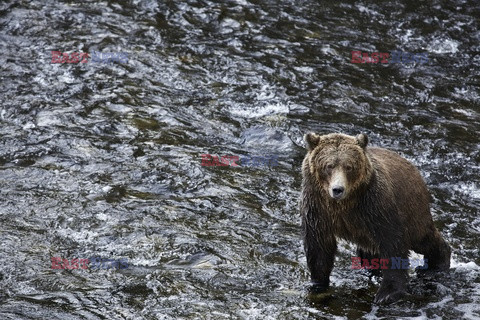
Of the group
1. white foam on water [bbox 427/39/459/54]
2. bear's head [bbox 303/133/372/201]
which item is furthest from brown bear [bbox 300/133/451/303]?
white foam on water [bbox 427/39/459/54]

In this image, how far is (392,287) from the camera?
6.77m

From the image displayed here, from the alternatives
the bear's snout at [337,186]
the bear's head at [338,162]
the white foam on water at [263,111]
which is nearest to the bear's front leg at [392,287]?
the bear's head at [338,162]

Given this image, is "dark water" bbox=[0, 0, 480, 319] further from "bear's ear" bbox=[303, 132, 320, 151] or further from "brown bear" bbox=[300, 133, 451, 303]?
"bear's ear" bbox=[303, 132, 320, 151]

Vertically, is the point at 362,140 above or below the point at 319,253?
above

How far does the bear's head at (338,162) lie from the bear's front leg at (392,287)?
0.87m

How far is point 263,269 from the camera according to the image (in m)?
7.48

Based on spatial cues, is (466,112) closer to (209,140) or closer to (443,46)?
(443,46)

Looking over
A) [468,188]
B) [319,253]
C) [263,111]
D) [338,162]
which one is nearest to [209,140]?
[263,111]

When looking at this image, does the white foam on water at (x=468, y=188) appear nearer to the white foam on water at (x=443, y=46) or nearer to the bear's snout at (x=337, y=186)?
the bear's snout at (x=337, y=186)

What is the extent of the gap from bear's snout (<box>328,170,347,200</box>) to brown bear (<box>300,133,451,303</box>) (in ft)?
0.04

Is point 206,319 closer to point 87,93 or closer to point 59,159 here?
point 59,159

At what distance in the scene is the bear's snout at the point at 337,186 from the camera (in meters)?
6.13

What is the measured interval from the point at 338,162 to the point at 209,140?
14.0 ft

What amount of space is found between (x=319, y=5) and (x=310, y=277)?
8.83m
